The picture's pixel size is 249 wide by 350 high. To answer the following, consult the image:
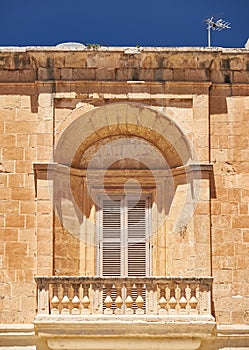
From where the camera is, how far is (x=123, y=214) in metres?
18.3

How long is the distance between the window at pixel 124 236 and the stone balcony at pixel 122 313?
3.95 ft

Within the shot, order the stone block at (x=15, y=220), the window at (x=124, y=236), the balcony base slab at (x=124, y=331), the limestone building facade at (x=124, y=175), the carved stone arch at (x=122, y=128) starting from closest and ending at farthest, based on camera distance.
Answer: the balcony base slab at (x=124, y=331), the limestone building facade at (x=124, y=175), the stone block at (x=15, y=220), the carved stone arch at (x=122, y=128), the window at (x=124, y=236)

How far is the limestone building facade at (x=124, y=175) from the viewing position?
57.5 ft

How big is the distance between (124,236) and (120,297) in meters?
1.60

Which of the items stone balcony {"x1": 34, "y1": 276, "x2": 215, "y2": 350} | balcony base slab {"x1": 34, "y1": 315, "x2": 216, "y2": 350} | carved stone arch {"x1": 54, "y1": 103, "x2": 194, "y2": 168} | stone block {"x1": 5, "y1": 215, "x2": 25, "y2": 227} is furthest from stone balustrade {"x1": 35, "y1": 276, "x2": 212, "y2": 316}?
carved stone arch {"x1": 54, "y1": 103, "x2": 194, "y2": 168}

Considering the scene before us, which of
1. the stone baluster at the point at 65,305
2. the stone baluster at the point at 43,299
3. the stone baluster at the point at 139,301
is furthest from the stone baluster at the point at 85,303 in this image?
the stone baluster at the point at 139,301

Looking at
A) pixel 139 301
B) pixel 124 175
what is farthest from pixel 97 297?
pixel 124 175

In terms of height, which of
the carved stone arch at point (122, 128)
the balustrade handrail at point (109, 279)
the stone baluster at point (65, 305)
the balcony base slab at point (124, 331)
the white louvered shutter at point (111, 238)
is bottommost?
the balcony base slab at point (124, 331)

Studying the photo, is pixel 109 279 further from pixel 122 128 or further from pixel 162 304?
pixel 122 128

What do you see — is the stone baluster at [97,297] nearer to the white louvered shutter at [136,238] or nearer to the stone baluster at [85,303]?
the stone baluster at [85,303]

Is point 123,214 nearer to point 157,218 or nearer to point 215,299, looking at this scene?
point 157,218

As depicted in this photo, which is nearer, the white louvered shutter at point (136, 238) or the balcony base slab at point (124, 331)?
the balcony base slab at point (124, 331)

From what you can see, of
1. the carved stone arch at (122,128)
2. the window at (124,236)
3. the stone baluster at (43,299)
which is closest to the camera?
the stone baluster at (43,299)

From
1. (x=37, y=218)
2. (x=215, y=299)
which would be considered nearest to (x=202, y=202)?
(x=215, y=299)
